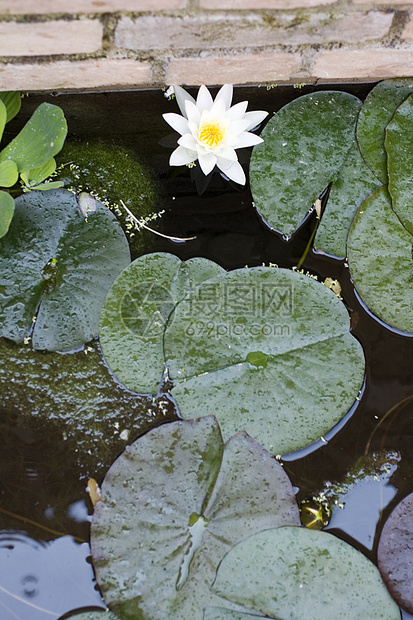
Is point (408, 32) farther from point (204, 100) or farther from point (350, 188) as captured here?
point (204, 100)

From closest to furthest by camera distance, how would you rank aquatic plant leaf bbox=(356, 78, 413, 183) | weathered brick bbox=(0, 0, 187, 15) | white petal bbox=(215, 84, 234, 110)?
weathered brick bbox=(0, 0, 187, 15)
white petal bbox=(215, 84, 234, 110)
aquatic plant leaf bbox=(356, 78, 413, 183)

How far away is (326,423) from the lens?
1.47 metres

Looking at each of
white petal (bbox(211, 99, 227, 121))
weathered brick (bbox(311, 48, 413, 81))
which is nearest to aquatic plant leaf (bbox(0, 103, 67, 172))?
white petal (bbox(211, 99, 227, 121))

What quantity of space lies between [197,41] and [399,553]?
163 centimetres

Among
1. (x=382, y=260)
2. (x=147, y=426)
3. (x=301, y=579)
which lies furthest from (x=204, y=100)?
(x=301, y=579)

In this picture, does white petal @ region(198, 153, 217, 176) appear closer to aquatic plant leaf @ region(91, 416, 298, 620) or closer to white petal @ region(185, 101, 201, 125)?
white petal @ region(185, 101, 201, 125)

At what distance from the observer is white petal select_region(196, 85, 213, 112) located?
147 centimetres

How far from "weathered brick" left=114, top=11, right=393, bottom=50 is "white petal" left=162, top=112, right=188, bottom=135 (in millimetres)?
191

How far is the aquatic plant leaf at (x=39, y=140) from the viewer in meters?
1.46

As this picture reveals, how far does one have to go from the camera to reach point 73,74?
59.2 inches

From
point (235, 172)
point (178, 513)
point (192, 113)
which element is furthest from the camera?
point (235, 172)

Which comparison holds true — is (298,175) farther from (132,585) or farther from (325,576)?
(132,585)

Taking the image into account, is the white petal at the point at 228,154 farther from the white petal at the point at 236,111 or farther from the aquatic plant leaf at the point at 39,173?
the aquatic plant leaf at the point at 39,173

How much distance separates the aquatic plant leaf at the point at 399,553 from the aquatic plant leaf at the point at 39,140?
5.06ft
